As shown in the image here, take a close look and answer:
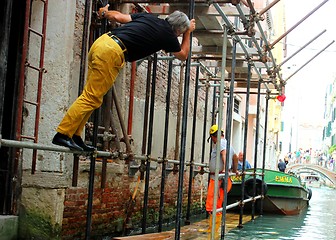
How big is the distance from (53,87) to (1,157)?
3.54ft

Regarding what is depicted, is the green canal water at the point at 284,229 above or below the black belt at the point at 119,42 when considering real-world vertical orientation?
below

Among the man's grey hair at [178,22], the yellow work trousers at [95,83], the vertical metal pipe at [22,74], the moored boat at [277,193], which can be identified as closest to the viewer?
the yellow work trousers at [95,83]

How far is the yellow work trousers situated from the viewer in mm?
5590

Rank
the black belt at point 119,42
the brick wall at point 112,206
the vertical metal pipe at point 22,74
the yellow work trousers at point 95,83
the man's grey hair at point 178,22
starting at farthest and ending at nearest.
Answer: the brick wall at point 112,206
the vertical metal pipe at point 22,74
the man's grey hair at point 178,22
the black belt at point 119,42
the yellow work trousers at point 95,83

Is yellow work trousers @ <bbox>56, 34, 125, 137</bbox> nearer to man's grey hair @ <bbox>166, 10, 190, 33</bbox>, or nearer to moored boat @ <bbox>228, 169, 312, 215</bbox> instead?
man's grey hair @ <bbox>166, 10, 190, 33</bbox>

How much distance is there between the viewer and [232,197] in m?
16.7

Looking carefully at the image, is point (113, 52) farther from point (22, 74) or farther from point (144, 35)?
point (22, 74)

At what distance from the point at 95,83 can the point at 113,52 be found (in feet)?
1.16

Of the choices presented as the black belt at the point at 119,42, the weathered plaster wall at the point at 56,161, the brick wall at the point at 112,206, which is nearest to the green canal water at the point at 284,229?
the brick wall at the point at 112,206

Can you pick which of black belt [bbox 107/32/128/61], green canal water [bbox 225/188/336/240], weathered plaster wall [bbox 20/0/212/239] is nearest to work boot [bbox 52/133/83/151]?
black belt [bbox 107/32/128/61]

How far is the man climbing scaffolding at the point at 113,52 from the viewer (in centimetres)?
562

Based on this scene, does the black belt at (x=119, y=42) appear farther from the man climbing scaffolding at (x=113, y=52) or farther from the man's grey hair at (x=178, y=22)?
the man's grey hair at (x=178, y=22)

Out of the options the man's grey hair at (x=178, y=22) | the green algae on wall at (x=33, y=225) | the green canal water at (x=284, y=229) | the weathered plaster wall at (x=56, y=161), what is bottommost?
the green canal water at (x=284, y=229)

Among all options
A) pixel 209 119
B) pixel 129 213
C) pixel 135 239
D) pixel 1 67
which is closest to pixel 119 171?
pixel 129 213
